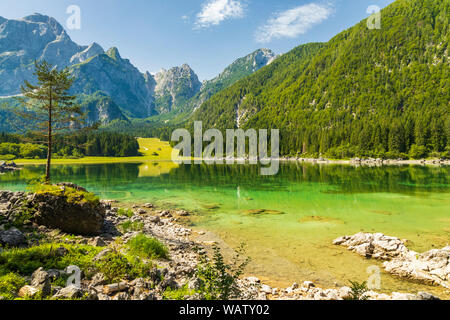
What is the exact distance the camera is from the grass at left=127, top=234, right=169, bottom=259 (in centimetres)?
1325

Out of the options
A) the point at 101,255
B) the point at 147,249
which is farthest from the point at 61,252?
the point at 147,249

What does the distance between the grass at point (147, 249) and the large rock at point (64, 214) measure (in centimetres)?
439

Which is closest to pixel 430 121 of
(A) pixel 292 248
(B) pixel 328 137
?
(B) pixel 328 137

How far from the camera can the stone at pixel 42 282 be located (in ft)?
25.1

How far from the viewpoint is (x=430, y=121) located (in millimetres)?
134625

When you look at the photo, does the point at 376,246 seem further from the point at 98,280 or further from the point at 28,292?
the point at 28,292

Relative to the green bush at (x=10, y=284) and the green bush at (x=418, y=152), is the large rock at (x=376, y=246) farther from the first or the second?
the green bush at (x=418, y=152)

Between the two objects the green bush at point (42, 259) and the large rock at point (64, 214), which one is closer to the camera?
the green bush at point (42, 259)

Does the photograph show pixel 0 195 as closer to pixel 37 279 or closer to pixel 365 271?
pixel 37 279

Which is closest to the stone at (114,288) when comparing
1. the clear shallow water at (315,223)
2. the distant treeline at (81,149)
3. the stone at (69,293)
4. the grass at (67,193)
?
the stone at (69,293)

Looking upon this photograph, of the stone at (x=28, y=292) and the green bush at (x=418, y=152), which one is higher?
the green bush at (x=418, y=152)

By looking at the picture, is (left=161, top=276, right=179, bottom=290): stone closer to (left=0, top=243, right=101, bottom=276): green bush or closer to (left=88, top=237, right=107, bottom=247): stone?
(left=0, top=243, right=101, bottom=276): green bush

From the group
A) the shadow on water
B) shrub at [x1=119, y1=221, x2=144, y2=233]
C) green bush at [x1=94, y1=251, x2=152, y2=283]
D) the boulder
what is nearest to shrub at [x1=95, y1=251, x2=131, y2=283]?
green bush at [x1=94, y1=251, x2=152, y2=283]
